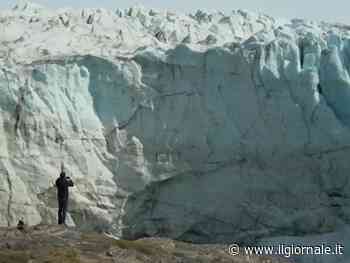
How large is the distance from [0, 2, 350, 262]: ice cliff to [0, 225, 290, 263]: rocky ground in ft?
18.4

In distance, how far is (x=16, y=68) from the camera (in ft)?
59.9

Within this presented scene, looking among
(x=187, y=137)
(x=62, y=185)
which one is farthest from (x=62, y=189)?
(x=187, y=137)

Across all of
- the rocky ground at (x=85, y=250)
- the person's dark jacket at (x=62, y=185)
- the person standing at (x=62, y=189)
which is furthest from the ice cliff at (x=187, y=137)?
the rocky ground at (x=85, y=250)

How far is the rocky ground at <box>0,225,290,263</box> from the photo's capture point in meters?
10.3

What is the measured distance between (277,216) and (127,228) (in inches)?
119

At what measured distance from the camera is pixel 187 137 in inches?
734

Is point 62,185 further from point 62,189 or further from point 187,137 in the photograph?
point 187,137

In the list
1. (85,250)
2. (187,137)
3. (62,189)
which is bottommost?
(85,250)

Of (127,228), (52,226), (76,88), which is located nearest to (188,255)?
(52,226)

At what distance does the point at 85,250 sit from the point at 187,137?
7.99 metres

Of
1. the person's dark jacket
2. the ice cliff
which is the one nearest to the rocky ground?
the person's dark jacket

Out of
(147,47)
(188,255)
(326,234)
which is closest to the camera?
(188,255)

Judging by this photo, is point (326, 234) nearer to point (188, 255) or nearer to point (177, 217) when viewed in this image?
point (177, 217)

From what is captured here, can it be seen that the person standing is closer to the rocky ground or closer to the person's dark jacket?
the person's dark jacket
